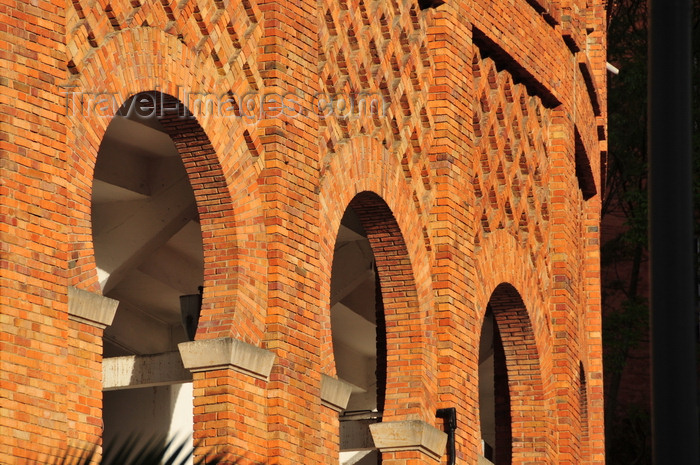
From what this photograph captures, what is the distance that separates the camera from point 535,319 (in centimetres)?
1852

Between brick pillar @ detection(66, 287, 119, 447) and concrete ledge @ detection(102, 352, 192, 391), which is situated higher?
concrete ledge @ detection(102, 352, 192, 391)

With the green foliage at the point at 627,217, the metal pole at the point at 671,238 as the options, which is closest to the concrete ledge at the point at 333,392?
the metal pole at the point at 671,238

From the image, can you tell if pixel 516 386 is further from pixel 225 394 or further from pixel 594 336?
pixel 225 394

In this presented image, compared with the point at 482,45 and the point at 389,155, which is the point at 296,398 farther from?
the point at 482,45

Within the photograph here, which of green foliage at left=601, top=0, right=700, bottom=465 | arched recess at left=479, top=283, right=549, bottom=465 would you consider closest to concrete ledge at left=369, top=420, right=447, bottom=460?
arched recess at left=479, top=283, right=549, bottom=465

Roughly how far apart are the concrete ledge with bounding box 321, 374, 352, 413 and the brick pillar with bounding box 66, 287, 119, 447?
3.06 meters

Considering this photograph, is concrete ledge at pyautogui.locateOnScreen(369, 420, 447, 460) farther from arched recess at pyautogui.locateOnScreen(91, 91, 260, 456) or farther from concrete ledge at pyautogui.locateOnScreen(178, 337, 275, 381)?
concrete ledge at pyautogui.locateOnScreen(178, 337, 275, 381)

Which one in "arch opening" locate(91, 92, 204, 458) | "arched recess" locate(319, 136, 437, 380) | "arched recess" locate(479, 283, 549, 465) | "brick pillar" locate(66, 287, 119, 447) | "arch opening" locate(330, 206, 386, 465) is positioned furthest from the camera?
"arched recess" locate(479, 283, 549, 465)

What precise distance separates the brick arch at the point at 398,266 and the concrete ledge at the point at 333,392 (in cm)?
168

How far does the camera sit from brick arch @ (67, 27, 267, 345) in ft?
38.2

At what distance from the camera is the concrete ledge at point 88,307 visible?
1040 centimetres

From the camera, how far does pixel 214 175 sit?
41.4 feet

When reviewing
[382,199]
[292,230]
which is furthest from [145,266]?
[292,230]

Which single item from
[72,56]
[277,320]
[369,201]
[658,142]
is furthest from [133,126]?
[658,142]
